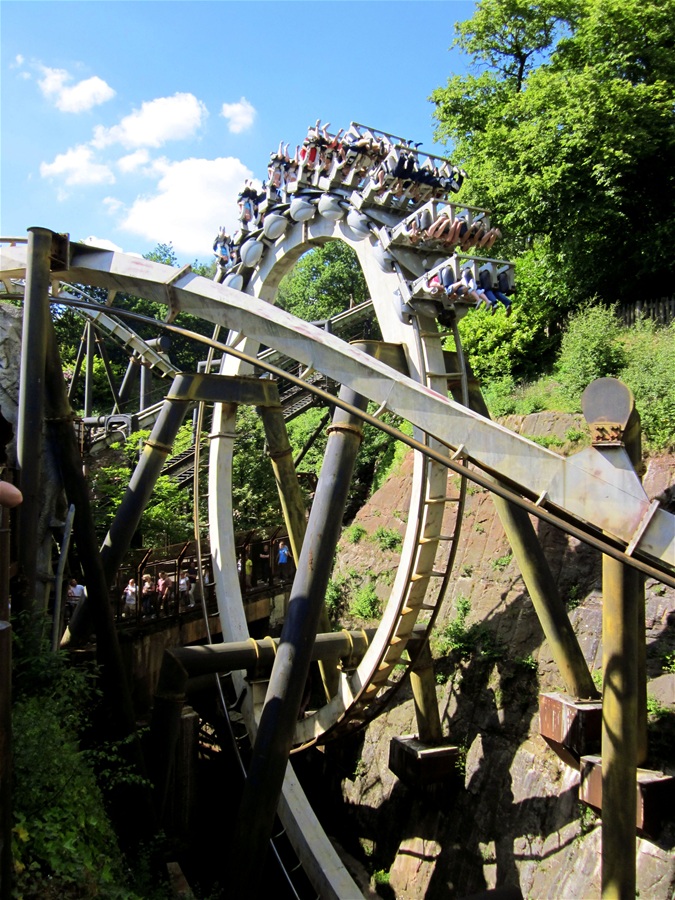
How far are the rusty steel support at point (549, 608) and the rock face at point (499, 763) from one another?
1.02 metres

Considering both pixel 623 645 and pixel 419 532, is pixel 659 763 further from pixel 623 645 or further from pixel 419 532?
pixel 419 532

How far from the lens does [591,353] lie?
15.8 meters

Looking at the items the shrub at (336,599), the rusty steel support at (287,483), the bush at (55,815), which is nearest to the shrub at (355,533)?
the shrub at (336,599)

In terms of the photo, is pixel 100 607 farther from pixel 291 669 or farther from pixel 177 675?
pixel 291 669

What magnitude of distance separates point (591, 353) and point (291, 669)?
10.2 metres

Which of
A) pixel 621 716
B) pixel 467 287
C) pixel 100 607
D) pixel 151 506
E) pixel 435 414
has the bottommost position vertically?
pixel 621 716

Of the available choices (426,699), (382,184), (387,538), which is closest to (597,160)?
(382,184)

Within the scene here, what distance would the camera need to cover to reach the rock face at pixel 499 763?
945 cm

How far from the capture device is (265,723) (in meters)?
8.69

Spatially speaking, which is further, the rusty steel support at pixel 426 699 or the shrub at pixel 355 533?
the shrub at pixel 355 533

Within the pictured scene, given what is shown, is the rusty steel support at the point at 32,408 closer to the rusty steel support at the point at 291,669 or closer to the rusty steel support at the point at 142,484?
the rusty steel support at the point at 142,484

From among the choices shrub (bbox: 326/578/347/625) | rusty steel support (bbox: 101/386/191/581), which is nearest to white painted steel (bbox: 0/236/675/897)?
rusty steel support (bbox: 101/386/191/581)

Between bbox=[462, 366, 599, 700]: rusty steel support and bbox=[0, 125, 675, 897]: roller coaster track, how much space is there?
862 mm

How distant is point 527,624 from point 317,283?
79.5ft
